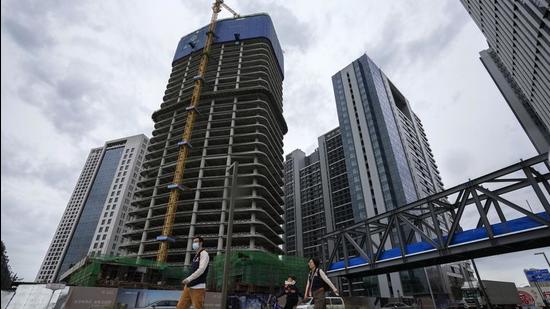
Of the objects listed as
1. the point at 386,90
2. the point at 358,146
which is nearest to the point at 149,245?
the point at 358,146

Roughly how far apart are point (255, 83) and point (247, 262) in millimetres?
51345

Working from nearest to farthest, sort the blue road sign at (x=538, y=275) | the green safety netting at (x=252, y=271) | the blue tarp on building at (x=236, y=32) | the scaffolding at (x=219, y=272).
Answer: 1. the scaffolding at (x=219, y=272)
2. the green safety netting at (x=252, y=271)
3. the blue road sign at (x=538, y=275)
4. the blue tarp on building at (x=236, y=32)

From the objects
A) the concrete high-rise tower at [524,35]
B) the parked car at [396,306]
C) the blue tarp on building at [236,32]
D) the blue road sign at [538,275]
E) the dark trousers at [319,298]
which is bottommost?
the dark trousers at [319,298]

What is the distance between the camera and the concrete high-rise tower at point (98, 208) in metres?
87.2

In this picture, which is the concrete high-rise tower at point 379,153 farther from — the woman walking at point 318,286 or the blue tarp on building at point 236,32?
the woman walking at point 318,286

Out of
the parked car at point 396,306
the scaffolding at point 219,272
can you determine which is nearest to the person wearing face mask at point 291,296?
the parked car at point 396,306

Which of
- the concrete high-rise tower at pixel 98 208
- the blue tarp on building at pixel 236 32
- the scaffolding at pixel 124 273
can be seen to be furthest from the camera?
the blue tarp on building at pixel 236 32

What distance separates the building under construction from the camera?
58156mm

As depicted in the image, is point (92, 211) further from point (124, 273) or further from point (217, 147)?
point (124, 273)

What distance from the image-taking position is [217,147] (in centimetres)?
6619

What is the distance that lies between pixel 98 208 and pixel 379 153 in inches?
3600

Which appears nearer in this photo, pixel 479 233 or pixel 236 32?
pixel 479 233

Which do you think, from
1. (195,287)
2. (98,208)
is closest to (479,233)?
(195,287)

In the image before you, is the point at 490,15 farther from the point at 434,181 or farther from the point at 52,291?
the point at 434,181
